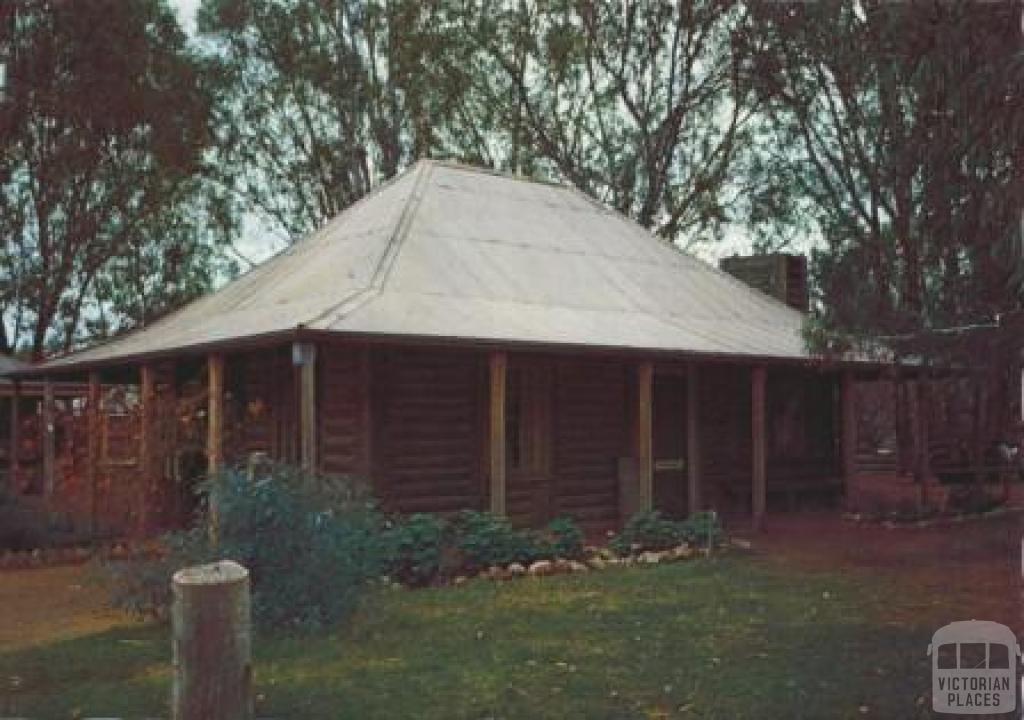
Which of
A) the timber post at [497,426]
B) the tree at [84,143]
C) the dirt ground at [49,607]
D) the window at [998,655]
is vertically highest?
the tree at [84,143]

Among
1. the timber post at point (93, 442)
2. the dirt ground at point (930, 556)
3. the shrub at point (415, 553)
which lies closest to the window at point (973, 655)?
the dirt ground at point (930, 556)

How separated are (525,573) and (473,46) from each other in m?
20.5

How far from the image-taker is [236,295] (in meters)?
15.5

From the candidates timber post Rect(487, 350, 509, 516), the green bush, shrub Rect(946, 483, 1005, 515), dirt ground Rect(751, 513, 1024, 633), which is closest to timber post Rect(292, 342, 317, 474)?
timber post Rect(487, 350, 509, 516)

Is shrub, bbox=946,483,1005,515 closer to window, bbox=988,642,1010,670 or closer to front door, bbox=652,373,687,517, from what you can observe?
front door, bbox=652,373,687,517

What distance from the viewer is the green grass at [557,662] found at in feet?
19.6

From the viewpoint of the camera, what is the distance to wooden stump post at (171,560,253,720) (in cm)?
407

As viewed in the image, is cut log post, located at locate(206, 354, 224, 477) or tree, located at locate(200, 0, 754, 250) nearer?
cut log post, located at locate(206, 354, 224, 477)

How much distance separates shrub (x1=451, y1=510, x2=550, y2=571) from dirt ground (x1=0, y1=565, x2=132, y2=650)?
3.48 m

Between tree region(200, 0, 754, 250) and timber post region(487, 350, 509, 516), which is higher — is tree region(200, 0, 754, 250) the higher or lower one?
the higher one

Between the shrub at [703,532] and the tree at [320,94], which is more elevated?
the tree at [320,94]

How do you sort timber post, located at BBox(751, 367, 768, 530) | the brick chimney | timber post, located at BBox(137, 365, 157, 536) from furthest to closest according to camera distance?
1. the brick chimney
2. timber post, located at BBox(751, 367, 768, 530)
3. timber post, located at BBox(137, 365, 157, 536)

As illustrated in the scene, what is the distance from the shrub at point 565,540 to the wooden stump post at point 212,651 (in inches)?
302

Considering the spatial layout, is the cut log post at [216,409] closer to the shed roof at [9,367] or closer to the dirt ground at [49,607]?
the dirt ground at [49,607]
